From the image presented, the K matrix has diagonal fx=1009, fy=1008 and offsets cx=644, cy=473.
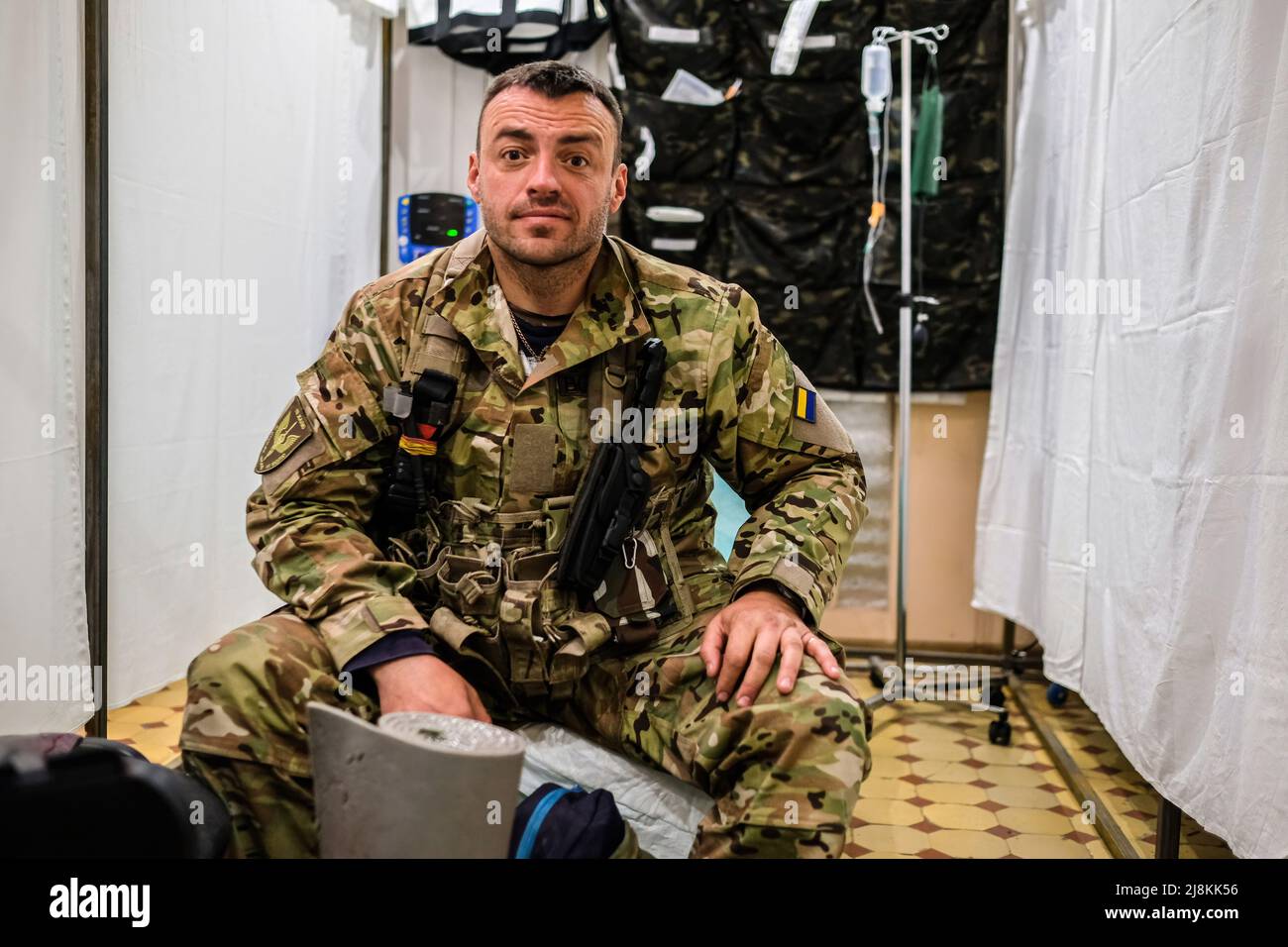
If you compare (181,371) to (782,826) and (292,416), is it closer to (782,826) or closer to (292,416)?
(292,416)

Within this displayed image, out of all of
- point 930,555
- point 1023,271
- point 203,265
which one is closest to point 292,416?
point 203,265

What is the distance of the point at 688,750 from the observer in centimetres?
123

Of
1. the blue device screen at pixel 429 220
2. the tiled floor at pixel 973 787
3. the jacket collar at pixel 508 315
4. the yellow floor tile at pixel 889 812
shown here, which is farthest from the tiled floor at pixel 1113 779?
the blue device screen at pixel 429 220

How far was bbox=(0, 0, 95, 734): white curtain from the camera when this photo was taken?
5.53ft

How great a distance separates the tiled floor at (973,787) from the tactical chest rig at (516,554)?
88 cm

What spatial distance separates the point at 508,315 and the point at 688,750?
2.13 feet

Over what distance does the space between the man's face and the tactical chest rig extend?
0.17 meters

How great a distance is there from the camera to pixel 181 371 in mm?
2244

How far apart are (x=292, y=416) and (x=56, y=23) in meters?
0.97

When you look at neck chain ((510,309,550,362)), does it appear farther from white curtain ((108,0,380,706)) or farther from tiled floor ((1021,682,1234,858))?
tiled floor ((1021,682,1234,858))

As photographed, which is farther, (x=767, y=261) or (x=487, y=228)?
(x=767, y=261)

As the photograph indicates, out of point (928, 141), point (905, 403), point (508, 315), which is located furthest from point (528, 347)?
point (928, 141)

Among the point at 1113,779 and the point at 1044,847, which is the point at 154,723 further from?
the point at 1113,779

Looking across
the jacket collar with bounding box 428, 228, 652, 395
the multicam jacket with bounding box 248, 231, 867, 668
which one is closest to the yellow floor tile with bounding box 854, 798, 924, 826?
the multicam jacket with bounding box 248, 231, 867, 668
